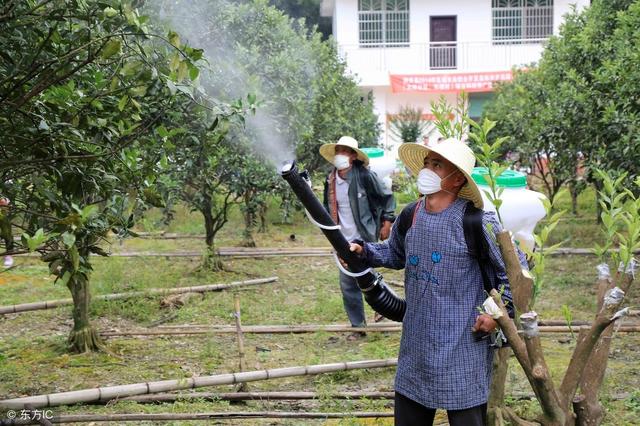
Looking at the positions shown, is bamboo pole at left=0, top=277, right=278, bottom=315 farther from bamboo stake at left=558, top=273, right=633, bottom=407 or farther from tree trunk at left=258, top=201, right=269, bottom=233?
bamboo stake at left=558, top=273, right=633, bottom=407

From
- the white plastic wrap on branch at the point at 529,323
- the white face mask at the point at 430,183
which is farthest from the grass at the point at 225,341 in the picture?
the white plastic wrap on branch at the point at 529,323

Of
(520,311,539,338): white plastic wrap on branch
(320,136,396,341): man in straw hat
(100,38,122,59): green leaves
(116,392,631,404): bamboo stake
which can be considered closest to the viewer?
(520,311,539,338): white plastic wrap on branch

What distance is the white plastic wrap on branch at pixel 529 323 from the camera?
287cm

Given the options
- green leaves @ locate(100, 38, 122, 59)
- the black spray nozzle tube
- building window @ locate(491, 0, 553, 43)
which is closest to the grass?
the black spray nozzle tube

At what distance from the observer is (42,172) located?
407 cm

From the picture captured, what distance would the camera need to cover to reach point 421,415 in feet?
11.5

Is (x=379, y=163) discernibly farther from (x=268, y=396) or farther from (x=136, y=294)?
(x=268, y=396)

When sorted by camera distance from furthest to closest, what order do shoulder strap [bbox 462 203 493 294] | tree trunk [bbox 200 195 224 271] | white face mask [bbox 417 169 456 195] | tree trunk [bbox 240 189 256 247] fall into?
tree trunk [bbox 240 189 256 247] → tree trunk [bbox 200 195 224 271] → white face mask [bbox 417 169 456 195] → shoulder strap [bbox 462 203 493 294]

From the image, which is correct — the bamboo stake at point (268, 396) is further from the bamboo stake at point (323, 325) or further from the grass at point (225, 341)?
the bamboo stake at point (323, 325)

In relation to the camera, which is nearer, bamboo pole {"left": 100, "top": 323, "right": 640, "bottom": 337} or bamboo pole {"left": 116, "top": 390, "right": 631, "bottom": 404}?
bamboo pole {"left": 116, "top": 390, "right": 631, "bottom": 404}

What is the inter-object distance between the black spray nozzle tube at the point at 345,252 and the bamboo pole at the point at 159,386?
1.83 metres

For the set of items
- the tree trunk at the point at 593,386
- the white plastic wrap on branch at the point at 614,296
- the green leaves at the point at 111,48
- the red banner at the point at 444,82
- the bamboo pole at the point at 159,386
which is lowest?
the bamboo pole at the point at 159,386

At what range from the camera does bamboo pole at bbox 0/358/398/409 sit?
492cm

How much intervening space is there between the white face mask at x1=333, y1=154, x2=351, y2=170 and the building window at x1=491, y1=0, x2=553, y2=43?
18.6m
